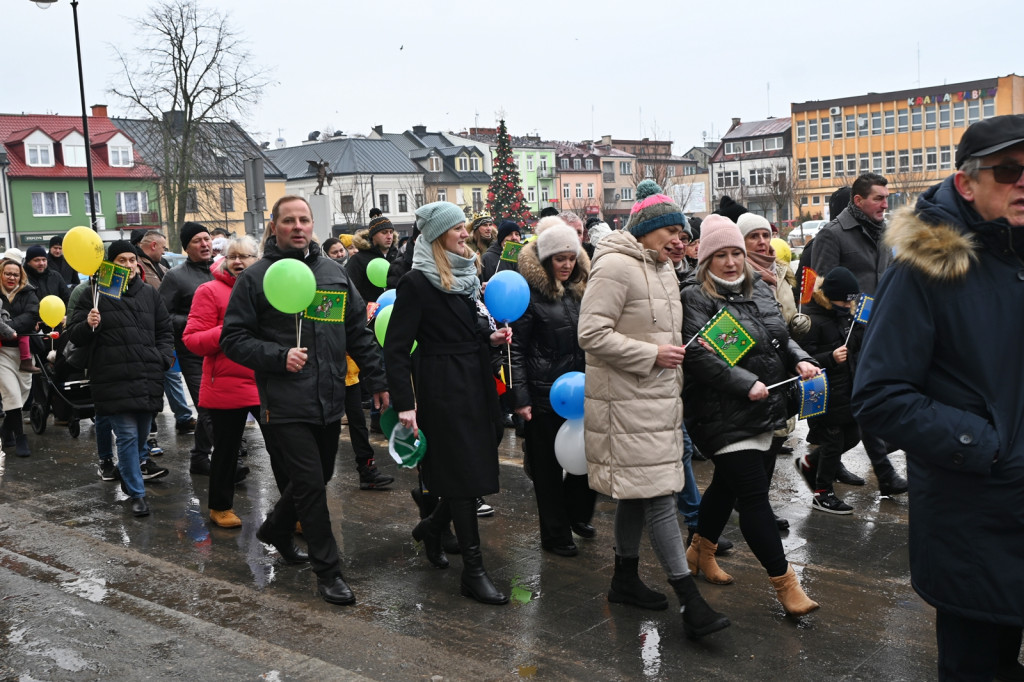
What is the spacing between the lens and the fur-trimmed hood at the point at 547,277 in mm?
6066

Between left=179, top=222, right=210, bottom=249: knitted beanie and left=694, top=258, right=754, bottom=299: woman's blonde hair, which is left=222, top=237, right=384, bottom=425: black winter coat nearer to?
left=694, top=258, right=754, bottom=299: woman's blonde hair

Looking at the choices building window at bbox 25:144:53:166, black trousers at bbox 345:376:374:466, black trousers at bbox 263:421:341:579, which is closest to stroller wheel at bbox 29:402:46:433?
black trousers at bbox 345:376:374:466

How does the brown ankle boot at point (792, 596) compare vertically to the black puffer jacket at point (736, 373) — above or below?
below

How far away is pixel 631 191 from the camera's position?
333ft

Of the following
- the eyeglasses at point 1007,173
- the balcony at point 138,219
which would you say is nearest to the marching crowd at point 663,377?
the eyeglasses at point 1007,173

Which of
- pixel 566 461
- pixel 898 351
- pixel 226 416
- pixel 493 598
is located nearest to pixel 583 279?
pixel 566 461

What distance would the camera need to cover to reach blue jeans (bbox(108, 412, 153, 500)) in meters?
7.28

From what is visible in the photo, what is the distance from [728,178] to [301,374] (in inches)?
3799

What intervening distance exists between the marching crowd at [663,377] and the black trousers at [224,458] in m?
0.02

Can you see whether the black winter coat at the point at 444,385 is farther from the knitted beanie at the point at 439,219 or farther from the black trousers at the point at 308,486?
the black trousers at the point at 308,486

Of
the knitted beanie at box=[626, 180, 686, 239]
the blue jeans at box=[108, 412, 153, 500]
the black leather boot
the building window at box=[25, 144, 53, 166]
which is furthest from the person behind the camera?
the building window at box=[25, 144, 53, 166]

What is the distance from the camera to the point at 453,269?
5.39 m

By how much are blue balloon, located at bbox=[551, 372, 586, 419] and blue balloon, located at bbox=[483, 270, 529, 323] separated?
0.52m

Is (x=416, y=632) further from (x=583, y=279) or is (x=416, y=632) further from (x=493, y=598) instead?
(x=583, y=279)
